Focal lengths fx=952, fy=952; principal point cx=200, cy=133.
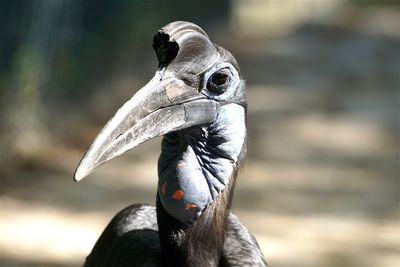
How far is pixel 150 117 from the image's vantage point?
8.49 ft

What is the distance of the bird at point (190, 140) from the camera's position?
8.52ft

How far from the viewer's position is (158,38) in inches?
104

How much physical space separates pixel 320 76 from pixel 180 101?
19.4 ft

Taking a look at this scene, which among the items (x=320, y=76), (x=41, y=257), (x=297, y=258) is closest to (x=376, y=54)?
(x=320, y=76)

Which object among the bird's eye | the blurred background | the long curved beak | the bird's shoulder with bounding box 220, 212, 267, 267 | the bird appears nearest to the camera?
the long curved beak

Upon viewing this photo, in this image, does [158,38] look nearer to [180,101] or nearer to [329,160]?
[180,101]

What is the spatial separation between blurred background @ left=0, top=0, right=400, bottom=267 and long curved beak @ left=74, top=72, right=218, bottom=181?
2.47 meters

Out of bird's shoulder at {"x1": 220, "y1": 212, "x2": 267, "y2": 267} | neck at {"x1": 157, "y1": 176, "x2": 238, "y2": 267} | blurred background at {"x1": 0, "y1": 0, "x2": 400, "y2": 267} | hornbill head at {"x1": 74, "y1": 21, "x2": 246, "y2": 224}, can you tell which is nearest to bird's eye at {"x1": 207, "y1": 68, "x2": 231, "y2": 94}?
hornbill head at {"x1": 74, "y1": 21, "x2": 246, "y2": 224}

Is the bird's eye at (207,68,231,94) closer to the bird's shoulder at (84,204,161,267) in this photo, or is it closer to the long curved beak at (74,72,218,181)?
the long curved beak at (74,72,218,181)

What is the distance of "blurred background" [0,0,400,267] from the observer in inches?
211

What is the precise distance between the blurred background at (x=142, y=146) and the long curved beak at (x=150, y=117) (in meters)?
2.47

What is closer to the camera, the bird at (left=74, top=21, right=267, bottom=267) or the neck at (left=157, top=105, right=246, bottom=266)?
the bird at (left=74, top=21, right=267, bottom=267)

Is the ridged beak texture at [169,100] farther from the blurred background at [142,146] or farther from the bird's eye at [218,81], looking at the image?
the blurred background at [142,146]

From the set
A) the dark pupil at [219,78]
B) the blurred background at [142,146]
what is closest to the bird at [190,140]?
the dark pupil at [219,78]
